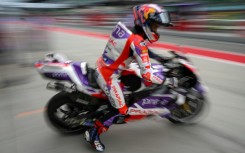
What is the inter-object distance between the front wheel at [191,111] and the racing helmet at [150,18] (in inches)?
41.3

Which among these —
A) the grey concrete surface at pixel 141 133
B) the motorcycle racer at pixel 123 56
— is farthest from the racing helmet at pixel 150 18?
the grey concrete surface at pixel 141 133

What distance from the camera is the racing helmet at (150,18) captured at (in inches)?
132

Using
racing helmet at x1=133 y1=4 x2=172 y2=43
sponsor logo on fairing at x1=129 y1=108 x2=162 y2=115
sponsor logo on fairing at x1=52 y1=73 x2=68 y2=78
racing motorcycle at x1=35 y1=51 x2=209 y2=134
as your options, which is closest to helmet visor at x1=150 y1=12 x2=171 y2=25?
racing helmet at x1=133 y1=4 x2=172 y2=43

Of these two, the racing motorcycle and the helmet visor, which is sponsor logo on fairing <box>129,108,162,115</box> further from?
the helmet visor

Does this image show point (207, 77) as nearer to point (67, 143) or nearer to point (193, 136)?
point (193, 136)

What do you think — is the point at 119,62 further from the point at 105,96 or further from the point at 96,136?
the point at 96,136

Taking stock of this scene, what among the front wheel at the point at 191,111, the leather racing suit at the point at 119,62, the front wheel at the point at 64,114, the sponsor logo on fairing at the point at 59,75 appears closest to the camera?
the leather racing suit at the point at 119,62

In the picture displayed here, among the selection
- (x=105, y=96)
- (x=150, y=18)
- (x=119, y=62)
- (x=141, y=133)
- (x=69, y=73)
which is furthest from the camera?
(x=141, y=133)

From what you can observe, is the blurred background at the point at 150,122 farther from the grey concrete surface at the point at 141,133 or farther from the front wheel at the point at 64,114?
the front wheel at the point at 64,114

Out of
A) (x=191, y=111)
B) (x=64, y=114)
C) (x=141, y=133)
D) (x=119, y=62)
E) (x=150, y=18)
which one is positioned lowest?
(x=141, y=133)

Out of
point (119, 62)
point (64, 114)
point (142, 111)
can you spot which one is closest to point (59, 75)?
point (64, 114)

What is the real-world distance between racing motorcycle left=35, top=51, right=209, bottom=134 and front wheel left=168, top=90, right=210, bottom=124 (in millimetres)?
26

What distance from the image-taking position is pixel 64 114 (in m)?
3.88

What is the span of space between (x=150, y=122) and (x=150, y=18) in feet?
5.34
